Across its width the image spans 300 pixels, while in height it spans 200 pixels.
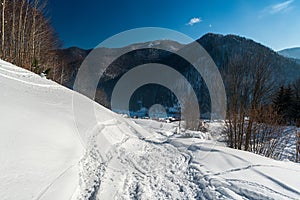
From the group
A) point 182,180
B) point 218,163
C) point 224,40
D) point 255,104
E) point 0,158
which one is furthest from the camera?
point 224,40

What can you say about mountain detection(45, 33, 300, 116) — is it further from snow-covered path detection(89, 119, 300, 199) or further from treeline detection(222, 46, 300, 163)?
snow-covered path detection(89, 119, 300, 199)

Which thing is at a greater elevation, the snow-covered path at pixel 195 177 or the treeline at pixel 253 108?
the treeline at pixel 253 108

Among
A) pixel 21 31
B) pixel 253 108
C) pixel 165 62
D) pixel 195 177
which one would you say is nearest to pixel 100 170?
pixel 195 177

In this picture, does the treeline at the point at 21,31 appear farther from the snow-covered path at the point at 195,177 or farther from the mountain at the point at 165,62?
the snow-covered path at the point at 195,177

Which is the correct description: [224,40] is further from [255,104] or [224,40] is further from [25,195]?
[25,195]

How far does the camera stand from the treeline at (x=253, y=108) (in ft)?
28.3

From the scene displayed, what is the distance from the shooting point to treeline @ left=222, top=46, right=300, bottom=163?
8633mm

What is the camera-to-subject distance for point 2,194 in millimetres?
2617

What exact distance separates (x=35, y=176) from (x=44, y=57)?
24.7 meters

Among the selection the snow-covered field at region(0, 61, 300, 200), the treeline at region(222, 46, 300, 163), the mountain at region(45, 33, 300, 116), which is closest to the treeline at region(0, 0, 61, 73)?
the mountain at region(45, 33, 300, 116)

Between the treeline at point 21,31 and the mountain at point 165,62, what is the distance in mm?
6002

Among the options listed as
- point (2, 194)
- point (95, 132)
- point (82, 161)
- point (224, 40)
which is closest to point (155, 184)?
point (82, 161)

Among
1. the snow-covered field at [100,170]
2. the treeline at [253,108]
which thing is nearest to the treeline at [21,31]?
the snow-covered field at [100,170]

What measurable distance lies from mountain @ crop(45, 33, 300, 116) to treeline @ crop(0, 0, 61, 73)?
600 centimetres
